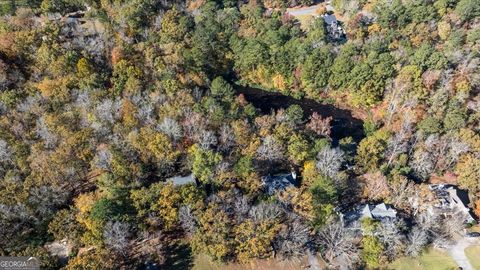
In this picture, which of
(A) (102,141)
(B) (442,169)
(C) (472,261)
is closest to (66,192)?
(A) (102,141)

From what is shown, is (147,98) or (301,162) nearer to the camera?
(301,162)

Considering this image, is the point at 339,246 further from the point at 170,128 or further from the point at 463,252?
the point at 170,128

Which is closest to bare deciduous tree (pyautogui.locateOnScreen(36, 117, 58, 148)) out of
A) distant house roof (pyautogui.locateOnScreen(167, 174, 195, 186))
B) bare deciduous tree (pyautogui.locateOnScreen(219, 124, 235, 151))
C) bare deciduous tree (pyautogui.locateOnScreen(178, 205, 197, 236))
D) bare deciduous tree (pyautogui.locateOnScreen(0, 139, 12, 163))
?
bare deciduous tree (pyautogui.locateOnScreen(0, 139, 12, 163))

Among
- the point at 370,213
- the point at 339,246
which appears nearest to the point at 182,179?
the point at 339,246

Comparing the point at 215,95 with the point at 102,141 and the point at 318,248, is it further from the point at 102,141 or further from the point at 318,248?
the point at 318,248

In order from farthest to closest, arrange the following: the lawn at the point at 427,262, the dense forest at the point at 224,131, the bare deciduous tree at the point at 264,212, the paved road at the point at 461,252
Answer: the paved road at the point at 461,252
the lawn at the point at 427,262
the bare deciduous tree at the point at 264,212
the dense forest at the point at 224,131

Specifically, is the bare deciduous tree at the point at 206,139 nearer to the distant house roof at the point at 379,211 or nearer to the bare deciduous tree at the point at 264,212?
the bare deciduous tree at the point at 264,212
